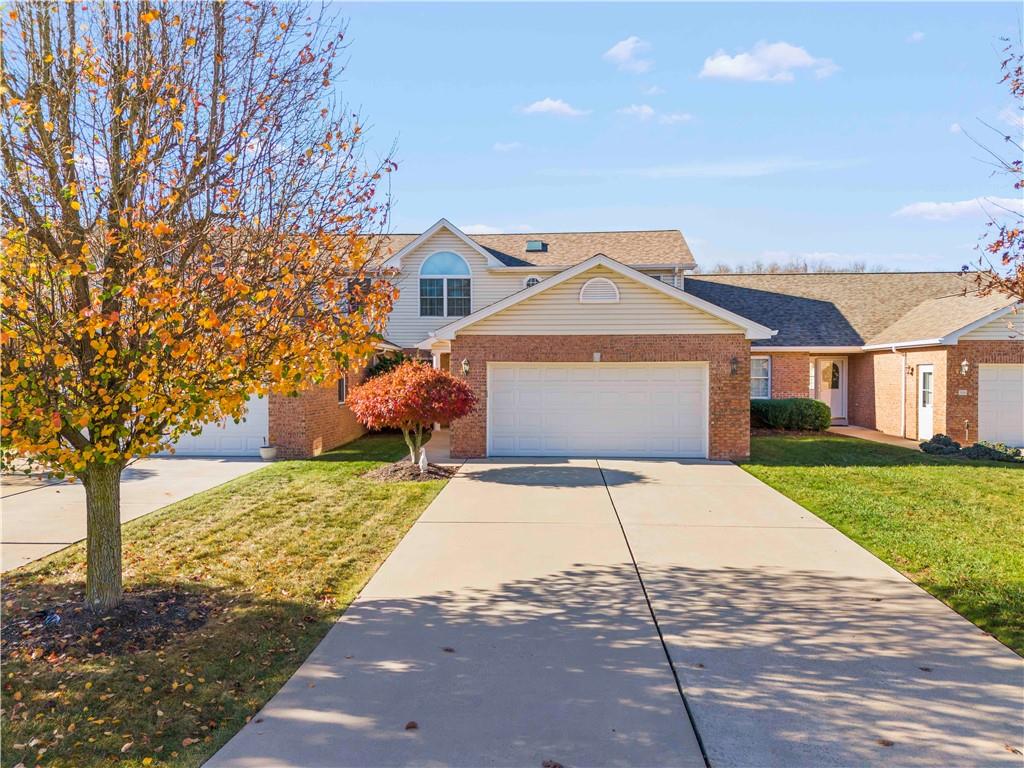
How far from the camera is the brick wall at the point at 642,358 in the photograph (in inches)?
612

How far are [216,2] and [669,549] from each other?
6.95m

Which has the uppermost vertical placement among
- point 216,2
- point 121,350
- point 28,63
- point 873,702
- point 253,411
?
point 216,2

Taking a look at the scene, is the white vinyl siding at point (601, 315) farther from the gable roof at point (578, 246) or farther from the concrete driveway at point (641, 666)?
the concrete driveway at point (641, 666)

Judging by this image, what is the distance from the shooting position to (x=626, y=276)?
15.7 m

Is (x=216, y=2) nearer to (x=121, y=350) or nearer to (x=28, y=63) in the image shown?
(x=28, y=63)

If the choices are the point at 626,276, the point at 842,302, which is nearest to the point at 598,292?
the point at 626,276

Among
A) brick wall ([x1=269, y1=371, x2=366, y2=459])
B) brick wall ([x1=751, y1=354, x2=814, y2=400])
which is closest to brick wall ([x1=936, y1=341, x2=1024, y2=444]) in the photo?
brick wall ([x1=751, y1=354, x2=814, y2=400])

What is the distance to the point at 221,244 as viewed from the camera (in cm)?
564

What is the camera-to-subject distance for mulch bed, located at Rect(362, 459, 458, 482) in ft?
42.7

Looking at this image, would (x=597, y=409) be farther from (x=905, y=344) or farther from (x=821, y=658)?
(x=821, y=658)

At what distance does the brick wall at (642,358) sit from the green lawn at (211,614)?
4.50 meters

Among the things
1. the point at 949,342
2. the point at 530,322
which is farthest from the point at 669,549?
the point at 949,342

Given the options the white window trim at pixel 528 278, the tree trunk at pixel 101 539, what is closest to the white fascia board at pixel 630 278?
the white window trim at pixel 528 278

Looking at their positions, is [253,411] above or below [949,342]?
below
